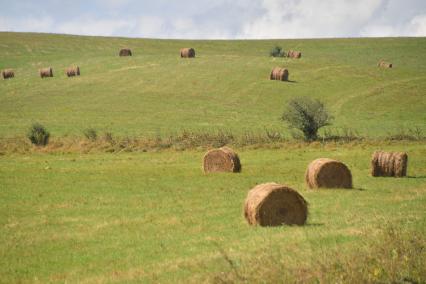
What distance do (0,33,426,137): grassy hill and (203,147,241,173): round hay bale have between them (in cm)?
1539

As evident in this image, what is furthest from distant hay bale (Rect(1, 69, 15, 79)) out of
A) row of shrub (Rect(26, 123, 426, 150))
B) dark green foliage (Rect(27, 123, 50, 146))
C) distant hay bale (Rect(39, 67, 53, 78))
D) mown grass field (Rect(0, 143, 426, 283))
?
mown grass field (Rect(0, 143, 426, 283))

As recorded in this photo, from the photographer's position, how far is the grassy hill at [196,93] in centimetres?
4816

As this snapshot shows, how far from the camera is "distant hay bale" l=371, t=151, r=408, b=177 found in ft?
83.1

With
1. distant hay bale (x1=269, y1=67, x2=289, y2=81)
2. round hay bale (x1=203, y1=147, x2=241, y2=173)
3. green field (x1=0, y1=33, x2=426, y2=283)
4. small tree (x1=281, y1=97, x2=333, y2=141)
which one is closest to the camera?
green field (x1=0, y1=33, x2=426, y2=283)

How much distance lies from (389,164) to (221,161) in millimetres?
6793

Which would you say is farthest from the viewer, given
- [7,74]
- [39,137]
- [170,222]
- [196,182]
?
[7,74]

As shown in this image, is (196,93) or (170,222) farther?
(196,93)

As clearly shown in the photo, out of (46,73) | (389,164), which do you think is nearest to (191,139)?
(389,164)

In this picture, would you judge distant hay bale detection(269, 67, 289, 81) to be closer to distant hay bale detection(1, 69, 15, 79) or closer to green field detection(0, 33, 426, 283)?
green field detection(0, 33, 426, 283)

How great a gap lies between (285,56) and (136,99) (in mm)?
33963

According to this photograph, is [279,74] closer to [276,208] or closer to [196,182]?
[196,182]

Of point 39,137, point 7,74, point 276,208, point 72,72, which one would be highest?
point 7,74

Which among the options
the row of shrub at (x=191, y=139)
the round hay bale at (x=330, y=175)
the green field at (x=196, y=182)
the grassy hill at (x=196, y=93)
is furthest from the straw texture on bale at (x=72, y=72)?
the round hay bale at (x=330, y=175)

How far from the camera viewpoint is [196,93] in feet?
201
